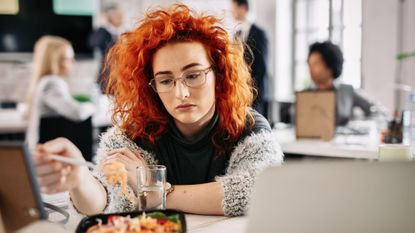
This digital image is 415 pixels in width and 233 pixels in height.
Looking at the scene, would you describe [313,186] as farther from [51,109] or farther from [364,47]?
[364,47]

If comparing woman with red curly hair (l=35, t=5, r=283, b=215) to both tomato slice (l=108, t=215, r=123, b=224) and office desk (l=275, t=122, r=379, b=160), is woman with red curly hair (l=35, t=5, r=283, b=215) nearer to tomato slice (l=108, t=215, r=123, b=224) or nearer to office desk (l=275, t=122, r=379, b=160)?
tomato slice (l=108, t=215, r=123, b=224)

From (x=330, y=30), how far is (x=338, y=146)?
373 centimetres

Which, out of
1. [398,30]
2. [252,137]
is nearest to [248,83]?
[252,137]

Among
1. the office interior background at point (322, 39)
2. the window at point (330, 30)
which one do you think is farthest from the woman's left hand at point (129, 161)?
the window at point (330, 30)

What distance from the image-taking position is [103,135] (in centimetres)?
172

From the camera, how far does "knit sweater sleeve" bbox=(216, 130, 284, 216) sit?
1.47 meters

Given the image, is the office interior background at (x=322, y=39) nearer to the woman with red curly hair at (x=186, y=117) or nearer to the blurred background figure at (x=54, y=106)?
the blurred background figure at (x=54, y=106)

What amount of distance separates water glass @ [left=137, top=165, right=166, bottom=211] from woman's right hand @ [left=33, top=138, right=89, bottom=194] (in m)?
0.20

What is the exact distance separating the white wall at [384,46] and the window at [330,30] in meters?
0.14

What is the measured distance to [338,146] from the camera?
277 centimetres

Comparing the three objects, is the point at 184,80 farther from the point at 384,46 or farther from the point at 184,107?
the point at 384,46

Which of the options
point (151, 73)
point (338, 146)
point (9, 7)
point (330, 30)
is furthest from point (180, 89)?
point (9, 7)

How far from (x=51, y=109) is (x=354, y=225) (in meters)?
3.21

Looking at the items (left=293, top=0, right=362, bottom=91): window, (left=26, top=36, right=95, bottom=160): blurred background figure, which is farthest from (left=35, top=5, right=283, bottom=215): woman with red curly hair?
(left=293, top=0, right=362, bottom=91): window
